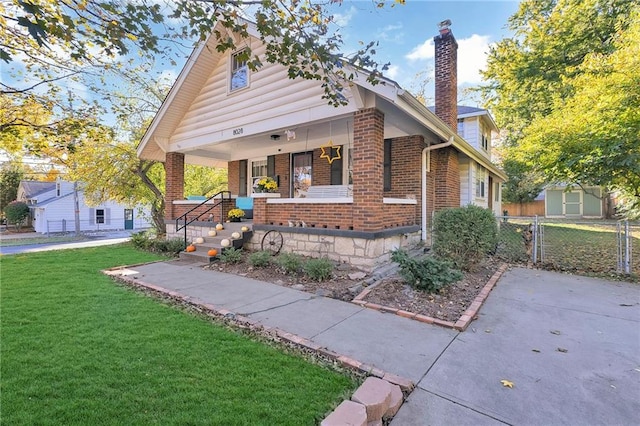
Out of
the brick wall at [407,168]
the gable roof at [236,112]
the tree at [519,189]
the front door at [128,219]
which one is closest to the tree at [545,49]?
the gable roof at [236,112]

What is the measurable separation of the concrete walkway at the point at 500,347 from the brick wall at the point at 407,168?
3.45 meters

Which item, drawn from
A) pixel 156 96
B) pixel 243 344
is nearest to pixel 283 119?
pixel 243 344

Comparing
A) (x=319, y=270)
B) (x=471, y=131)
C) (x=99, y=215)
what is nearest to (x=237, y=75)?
(x=319, y=270)

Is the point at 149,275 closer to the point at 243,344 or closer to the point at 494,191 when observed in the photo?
the point at 243,344

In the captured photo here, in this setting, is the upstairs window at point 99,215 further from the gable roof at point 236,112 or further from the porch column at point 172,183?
the porch column at point 172,183

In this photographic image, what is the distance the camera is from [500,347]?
11.1 ft

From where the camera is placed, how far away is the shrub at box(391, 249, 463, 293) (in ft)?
16.4

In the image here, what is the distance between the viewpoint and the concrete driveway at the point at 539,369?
233 centimetres

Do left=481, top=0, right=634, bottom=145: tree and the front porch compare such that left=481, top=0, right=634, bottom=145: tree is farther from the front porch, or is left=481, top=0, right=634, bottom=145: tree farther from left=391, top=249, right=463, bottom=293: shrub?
left=391, top=249, right=463, bottom=293: shrub

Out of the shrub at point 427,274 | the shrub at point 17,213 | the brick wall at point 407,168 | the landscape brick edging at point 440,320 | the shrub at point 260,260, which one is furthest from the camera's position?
the shrub at point 17,213

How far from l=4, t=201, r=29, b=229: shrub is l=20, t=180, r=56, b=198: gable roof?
148 cm

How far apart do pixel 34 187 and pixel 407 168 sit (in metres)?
40.0

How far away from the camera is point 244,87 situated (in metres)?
8.48

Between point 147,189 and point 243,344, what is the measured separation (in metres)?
13.3
